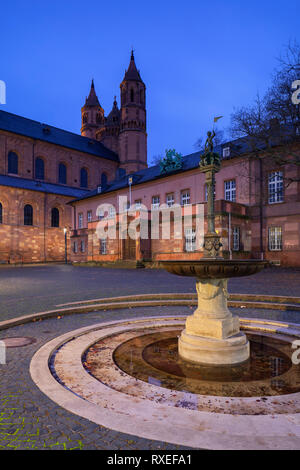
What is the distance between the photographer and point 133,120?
198ft

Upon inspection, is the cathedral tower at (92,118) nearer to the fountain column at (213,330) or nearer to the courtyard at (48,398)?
the courtyard at (48,398)

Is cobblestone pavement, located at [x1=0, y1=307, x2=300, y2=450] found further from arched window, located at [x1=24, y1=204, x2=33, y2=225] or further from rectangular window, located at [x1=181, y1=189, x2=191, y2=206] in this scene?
arched window, located at [x1=24, y1=204, x2=33, y2=225]

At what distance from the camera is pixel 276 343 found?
17.1 feet

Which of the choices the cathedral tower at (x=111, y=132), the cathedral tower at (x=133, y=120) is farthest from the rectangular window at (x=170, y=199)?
the cathedral tower at (x=111, y=132)

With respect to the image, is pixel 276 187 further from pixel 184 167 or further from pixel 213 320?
pixel 213 320

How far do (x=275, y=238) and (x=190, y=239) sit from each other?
25.1ft

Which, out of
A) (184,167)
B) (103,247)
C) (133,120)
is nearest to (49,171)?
(133,120)

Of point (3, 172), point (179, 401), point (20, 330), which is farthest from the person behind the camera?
point (3, 172)

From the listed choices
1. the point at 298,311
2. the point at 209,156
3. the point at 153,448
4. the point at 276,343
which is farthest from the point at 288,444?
the point at 298,311

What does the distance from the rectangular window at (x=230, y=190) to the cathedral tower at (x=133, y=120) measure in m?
34.0

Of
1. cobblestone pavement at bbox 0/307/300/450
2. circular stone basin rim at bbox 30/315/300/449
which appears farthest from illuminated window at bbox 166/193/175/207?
circular stone basin rim at bbox 30/315/300/449

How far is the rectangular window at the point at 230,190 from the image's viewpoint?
29719 mm
